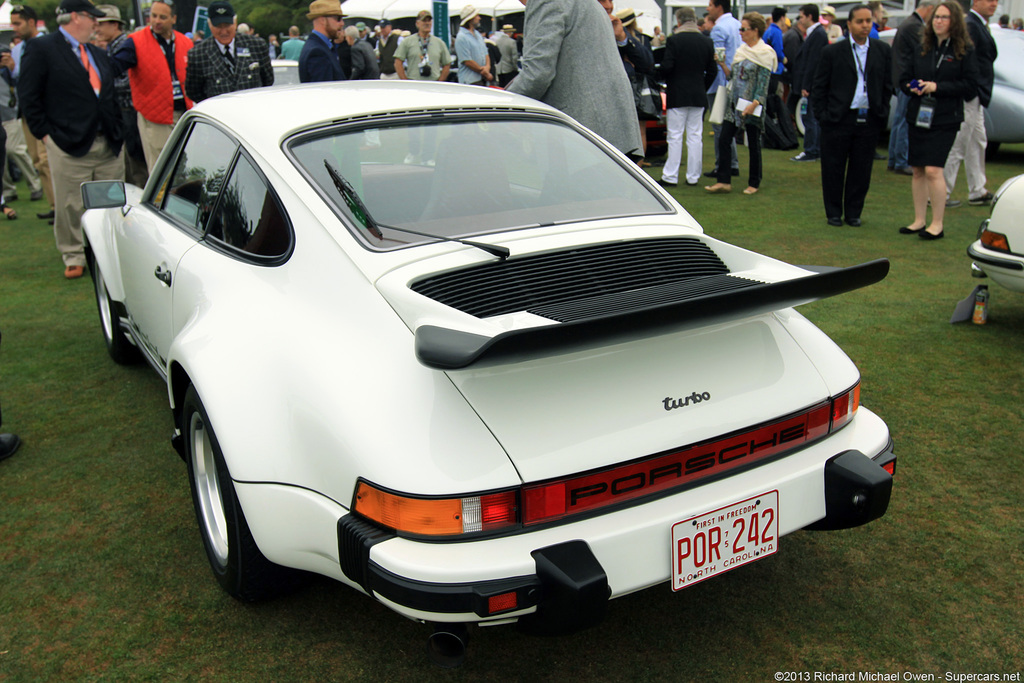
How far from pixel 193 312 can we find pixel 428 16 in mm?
12195

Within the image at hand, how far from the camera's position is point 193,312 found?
9.32 feet

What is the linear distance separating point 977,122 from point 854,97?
59.8 inches

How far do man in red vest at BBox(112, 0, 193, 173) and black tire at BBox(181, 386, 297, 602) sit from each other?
513cm

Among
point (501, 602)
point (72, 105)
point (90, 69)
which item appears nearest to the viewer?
point (501, 602)

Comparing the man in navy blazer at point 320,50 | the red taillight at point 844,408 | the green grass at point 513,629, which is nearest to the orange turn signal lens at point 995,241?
the green grass at point 513,629

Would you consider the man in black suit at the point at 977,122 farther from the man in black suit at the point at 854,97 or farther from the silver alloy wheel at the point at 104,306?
the silver alloy wheel at the point at 104,306

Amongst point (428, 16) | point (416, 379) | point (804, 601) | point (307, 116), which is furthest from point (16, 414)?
point (428, 16)

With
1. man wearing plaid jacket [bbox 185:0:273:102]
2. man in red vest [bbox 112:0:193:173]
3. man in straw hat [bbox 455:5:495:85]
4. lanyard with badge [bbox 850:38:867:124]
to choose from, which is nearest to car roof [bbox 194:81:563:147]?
man wearing plaid jacket [bbox 185:0:273:102]

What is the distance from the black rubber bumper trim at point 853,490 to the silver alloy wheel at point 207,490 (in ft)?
6.01

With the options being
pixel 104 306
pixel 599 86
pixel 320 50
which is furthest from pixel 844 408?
pixel 320 50

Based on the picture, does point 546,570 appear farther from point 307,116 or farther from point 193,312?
point 307,116

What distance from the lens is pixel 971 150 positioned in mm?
8438

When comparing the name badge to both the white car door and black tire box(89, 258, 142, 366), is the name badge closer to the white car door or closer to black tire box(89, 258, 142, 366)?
the white car door

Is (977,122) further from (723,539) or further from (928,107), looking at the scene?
(723,539)
